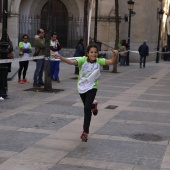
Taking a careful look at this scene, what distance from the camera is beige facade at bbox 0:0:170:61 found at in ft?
110

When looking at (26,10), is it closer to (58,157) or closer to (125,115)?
(125,115)

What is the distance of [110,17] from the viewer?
109 ft

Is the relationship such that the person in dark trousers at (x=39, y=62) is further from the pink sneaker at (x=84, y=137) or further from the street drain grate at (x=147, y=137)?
the pink sneaker at (x=84, y=137)

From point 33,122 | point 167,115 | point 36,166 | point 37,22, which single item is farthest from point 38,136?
point 37,22

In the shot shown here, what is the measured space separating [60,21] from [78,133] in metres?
27.8

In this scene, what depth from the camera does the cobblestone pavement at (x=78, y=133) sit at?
641cm

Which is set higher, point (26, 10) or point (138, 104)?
point (26, 10)

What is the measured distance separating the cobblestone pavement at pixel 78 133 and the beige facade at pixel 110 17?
66.4ft

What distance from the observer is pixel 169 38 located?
156ft

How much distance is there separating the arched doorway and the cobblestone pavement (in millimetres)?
21553

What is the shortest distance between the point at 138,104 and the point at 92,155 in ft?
18.1

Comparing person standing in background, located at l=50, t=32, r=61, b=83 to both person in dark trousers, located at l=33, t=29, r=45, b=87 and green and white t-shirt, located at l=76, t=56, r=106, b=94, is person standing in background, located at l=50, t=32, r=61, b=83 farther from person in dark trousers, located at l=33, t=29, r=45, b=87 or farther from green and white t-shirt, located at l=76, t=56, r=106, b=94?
green and white t-shirt, located at l=76, t=56, r=106, b=94

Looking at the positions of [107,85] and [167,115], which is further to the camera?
[107,85]

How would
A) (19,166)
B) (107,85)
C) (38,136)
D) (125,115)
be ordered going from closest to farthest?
1. (19,166)
2. (38,136)
3. (125,115)
4. (107,85)
